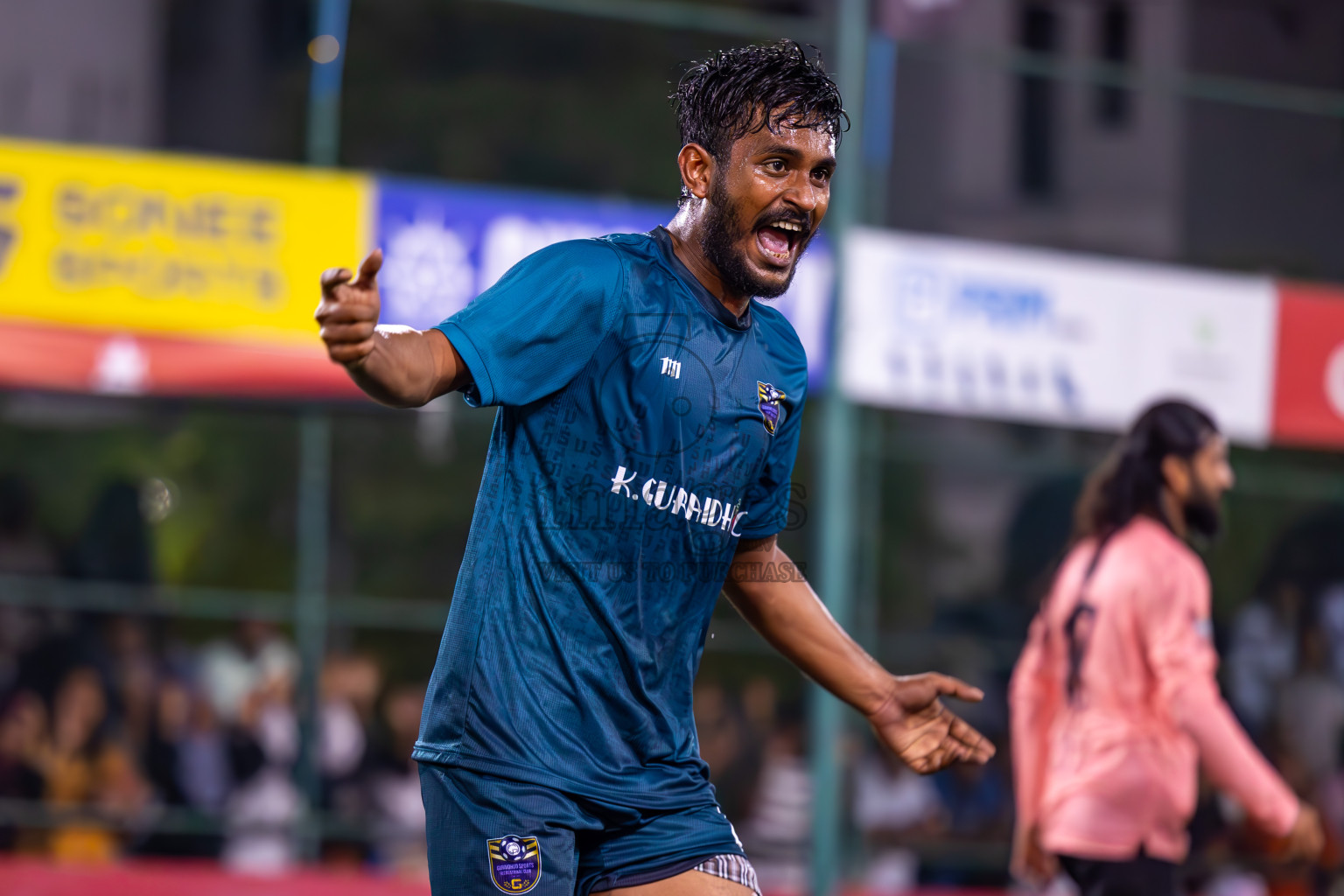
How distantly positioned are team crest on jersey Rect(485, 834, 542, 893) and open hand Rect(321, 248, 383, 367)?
85 cm

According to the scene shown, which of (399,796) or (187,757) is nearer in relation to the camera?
(187,757)

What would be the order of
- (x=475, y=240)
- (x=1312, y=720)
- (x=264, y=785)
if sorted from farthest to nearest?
(x=1312, y=720), (x=264, y=785), (x=475, y=240)

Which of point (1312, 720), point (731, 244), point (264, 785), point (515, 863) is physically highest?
point (731, 244)

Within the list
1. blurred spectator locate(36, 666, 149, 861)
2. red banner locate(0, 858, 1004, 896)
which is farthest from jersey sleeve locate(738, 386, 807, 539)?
blurred spectator locate(36, 666, 149, 861)

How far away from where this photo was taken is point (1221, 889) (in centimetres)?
961

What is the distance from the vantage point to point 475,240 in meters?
8.15

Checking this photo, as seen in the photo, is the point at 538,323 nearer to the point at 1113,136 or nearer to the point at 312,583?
the point at 312,583

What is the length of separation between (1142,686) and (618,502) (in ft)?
7.94

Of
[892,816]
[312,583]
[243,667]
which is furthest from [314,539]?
[892,816]

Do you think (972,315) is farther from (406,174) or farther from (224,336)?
(406,174)

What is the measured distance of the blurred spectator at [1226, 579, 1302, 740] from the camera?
983 cm

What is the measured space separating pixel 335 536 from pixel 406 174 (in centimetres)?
382

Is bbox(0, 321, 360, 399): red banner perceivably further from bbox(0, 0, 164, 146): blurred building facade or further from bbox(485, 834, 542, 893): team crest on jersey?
bbox(485, 834, 542, 893): team crest on jersey

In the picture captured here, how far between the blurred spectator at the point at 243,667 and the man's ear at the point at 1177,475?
5.79 m
